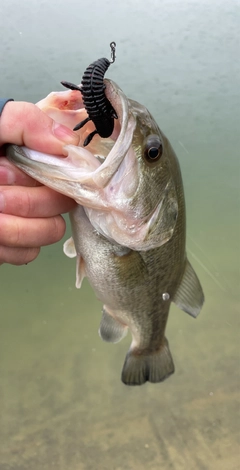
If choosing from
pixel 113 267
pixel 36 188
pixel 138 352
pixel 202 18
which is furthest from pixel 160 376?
pixel 202 18

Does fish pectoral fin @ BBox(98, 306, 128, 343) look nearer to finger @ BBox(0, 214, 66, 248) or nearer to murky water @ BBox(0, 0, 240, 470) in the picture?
finger @ BBox(0, 214, 66, 248)

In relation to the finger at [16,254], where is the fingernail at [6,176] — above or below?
above

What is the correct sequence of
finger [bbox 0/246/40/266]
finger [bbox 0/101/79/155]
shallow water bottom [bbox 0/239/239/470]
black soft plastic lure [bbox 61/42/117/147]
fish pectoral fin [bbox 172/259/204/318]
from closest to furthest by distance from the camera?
black soft plastic lure [bbox 61/42/117/147]
finger [bbox 0/101/79/155]
finger [bbox 0/246/40/266]
fish pectoral fin [bbox 172/259/204/318]
shallow water bottom [bbox 0/239/239/470]

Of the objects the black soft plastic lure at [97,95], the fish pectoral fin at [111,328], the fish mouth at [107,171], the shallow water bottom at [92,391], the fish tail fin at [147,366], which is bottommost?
the shallow water bottom at [92,391]

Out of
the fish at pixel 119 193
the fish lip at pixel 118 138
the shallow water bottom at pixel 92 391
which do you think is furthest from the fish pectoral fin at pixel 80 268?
the shallow water bottom at pixel 92 391

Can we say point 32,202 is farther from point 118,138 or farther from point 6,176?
point 118,138

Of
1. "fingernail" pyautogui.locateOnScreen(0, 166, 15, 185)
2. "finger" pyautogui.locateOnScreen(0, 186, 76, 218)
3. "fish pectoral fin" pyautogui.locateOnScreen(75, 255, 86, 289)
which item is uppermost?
"fingernail" pyautogui.locateOnScreen(0, 166, 15, 185)

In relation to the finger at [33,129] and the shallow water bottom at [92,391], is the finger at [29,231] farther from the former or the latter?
the shallow water bottom at [92,391]

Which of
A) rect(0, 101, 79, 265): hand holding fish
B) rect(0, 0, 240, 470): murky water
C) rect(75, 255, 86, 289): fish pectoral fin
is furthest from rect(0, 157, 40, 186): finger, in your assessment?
rect(0, 0, 240, 470): murky water
